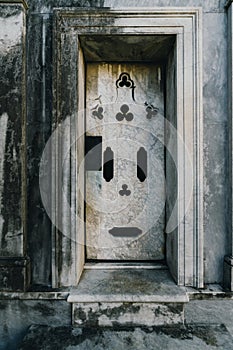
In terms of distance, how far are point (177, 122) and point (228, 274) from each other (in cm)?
153

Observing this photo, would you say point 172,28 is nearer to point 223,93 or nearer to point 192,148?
point 223,93

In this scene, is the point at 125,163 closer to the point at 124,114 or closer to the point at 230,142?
the point at 124,114

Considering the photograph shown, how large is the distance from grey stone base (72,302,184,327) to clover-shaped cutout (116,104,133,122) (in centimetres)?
196

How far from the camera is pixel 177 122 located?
2793 millimetres

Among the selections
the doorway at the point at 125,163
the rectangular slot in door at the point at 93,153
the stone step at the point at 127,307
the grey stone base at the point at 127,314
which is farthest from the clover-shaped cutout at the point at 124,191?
the grey stone base at the point at 127,314

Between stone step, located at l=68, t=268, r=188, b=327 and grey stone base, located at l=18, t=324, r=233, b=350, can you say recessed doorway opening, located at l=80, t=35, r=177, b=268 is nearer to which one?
stone step, located at l=68, t=268, r=188, b=327

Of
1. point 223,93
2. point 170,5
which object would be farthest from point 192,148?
point 170,5

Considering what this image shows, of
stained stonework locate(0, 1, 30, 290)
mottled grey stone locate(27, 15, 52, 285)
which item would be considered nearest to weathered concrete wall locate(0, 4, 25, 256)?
stained stonework locate(0, 1, 30, 290)

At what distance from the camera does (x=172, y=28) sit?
2771 mm

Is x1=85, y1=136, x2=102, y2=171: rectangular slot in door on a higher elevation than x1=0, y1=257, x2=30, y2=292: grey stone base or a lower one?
higher

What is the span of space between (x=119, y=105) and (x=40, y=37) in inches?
42.3

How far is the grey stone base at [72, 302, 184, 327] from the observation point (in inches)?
102

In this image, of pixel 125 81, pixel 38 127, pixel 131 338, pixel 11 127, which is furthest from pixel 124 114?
pixel 131 338

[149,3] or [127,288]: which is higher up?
[149,3]
